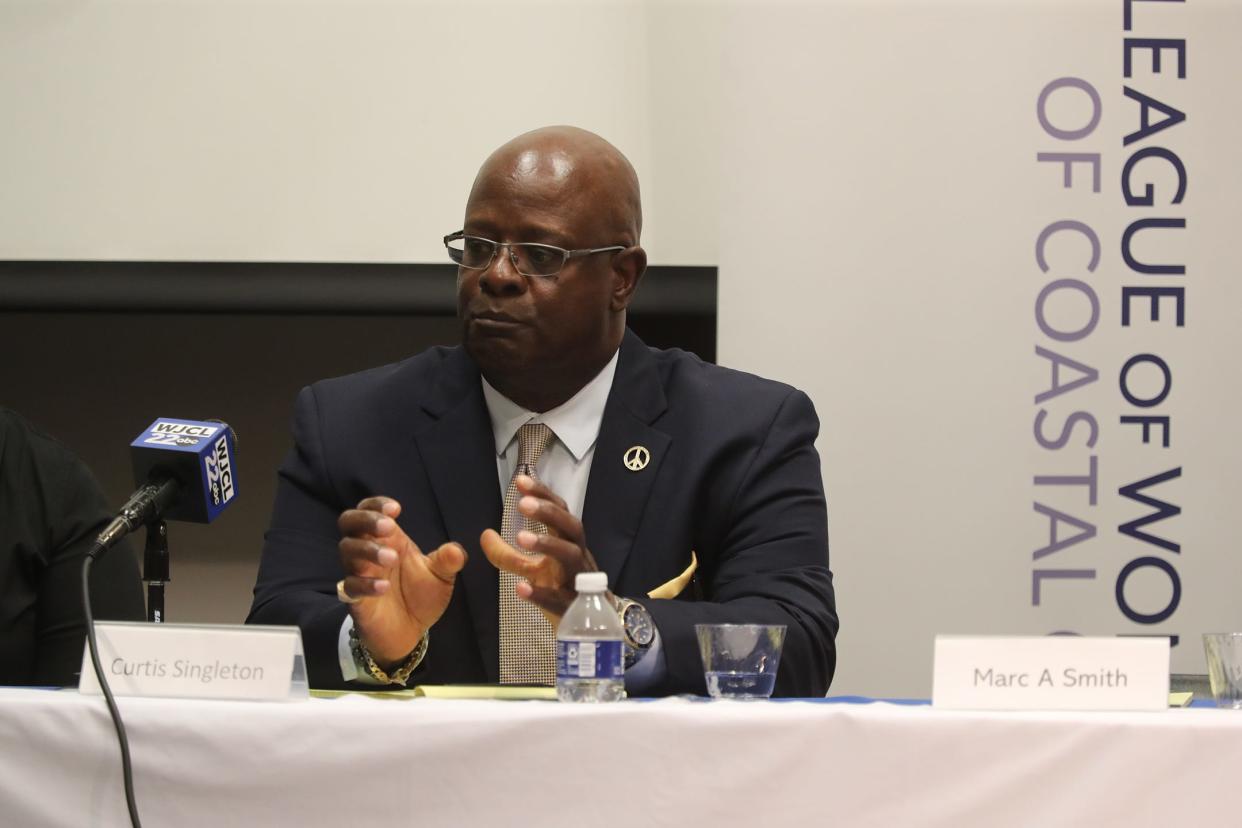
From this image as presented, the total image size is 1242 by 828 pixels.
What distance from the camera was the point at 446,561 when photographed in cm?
155

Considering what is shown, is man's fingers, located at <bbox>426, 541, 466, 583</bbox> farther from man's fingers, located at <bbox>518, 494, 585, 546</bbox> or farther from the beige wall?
the beige wall

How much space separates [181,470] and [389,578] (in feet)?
0.98

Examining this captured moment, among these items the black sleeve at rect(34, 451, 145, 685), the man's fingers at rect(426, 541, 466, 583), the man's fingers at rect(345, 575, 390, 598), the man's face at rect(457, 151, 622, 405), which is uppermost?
the man's face at rect(457, 151, 622, 405)

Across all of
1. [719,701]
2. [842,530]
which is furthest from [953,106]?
[719,701]

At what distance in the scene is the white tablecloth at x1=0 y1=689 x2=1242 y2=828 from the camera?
1.21m

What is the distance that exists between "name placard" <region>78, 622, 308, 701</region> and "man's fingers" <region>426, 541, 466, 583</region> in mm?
248

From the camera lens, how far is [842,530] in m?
3.09

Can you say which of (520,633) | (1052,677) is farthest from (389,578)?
(1052,677)

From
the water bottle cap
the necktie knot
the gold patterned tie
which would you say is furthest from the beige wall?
the water bottle cap

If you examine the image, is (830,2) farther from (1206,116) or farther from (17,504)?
(17,504)

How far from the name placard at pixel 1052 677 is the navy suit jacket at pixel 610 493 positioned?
0.68m

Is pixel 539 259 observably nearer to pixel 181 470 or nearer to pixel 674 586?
pixel 674 586

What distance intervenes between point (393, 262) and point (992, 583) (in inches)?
62.9

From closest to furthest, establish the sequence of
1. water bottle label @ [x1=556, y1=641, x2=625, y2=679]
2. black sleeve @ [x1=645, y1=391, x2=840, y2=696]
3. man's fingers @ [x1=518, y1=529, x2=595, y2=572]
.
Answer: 1. water bottle label @ [x1=556, y1=641, x2=625, y2=679]
2. man's fingers @ [x1=518, y1=529, x2=595, y2=572]
3. black sleeve @ [x1=645, y1=391, x2=840, y2=696]
